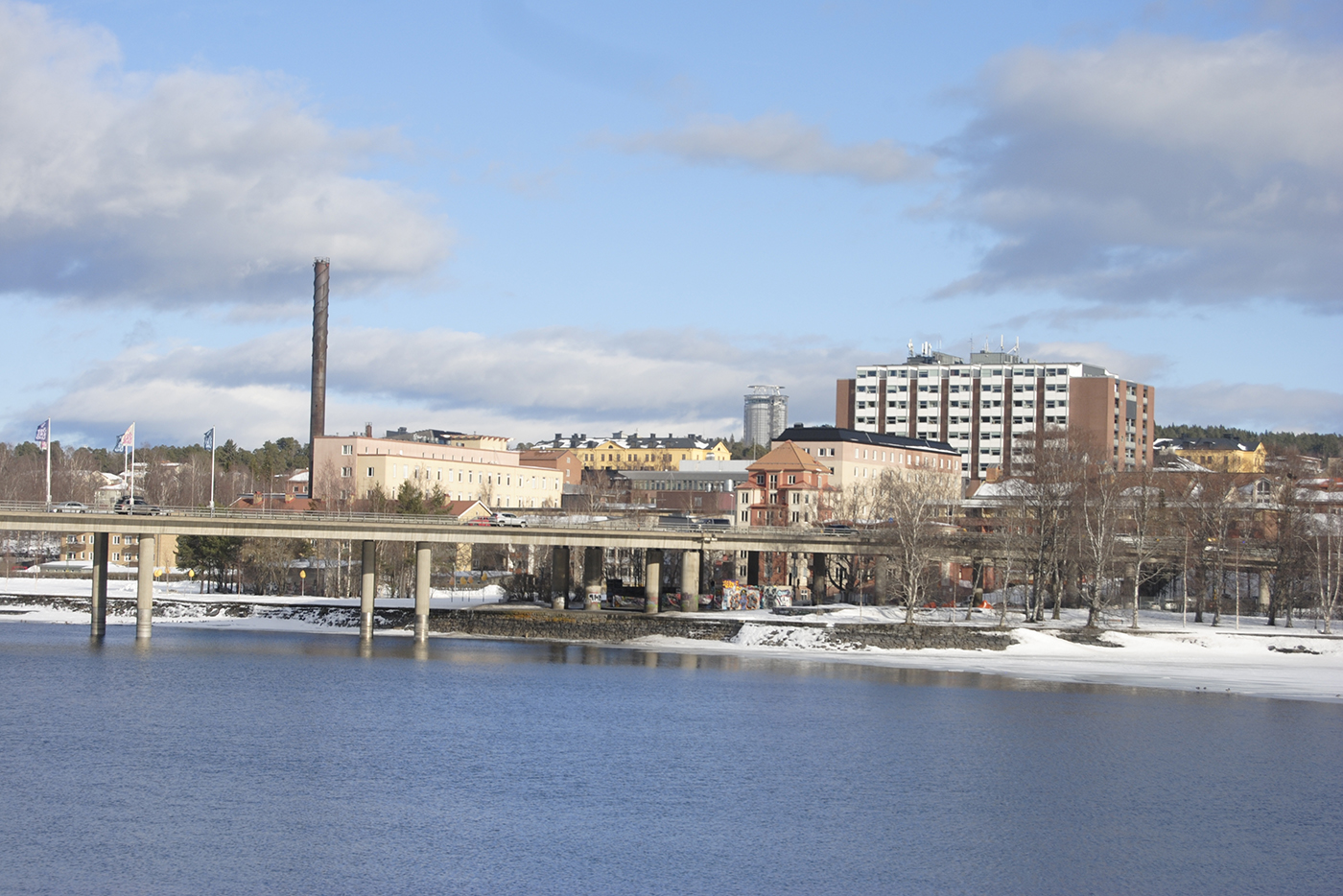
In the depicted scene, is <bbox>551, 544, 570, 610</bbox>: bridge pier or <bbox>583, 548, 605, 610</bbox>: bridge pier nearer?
<bbox>583, 548, 605, 610</bbox>: bridge pier

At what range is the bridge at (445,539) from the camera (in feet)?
333

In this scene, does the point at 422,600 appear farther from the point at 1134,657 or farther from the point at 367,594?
the point at 1134,657

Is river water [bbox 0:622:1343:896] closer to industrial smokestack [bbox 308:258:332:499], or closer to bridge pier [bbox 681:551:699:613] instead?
bridge pier [bbox 681:551:699:613]

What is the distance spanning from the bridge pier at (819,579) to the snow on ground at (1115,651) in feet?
40.4

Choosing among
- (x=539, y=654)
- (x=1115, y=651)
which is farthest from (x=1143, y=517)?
(x=539, y=654)

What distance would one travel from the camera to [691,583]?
121 meters

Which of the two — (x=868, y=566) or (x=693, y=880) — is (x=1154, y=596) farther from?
(x=693, y=880)

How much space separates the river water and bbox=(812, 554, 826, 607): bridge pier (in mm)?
48059

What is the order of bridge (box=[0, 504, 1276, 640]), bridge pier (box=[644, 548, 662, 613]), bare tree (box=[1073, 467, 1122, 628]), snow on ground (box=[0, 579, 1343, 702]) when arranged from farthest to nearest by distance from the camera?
1. bridge pier (box=[644, 548, 662, 613])
2. bridge (box=[0, 504, 1276, 640])
3. bare tree (box=[1073, 467, 1122, 628])
4. snow on ground (box=[0, 579, 1343, 702])

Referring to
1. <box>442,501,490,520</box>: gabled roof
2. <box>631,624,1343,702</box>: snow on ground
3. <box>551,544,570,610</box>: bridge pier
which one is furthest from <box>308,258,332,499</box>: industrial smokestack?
<box>631,624,1343,702</box>: snow on ground

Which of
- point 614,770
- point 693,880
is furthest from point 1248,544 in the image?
point 693,880

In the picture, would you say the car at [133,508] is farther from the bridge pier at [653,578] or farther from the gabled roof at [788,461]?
the gabled roof at [788,461]

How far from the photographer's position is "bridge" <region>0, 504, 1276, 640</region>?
102 meters

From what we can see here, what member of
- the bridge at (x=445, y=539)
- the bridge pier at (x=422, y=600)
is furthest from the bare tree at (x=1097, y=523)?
the bridge pier at (x=422, y=600)
